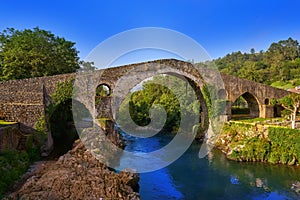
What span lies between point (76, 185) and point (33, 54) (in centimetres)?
1572

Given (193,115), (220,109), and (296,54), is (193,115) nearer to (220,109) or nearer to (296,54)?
(220,109)

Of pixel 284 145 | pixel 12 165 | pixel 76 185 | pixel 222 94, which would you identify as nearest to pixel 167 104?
pixel 222 94

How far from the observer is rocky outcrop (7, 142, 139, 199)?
833cm

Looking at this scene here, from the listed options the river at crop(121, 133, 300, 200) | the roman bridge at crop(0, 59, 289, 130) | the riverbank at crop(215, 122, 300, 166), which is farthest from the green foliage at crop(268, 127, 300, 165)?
the roman bridge at crop(0, 59, 289, 130)

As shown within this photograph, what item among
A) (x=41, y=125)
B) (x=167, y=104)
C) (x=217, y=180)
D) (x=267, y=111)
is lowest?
(x=217, y=180)

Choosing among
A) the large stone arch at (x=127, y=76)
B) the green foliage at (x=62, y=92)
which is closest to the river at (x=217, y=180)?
the large stone arch at (x=127, y=76)

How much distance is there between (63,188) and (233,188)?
7.55m

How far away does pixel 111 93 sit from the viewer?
19172 mm

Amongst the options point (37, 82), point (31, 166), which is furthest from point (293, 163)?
point (37, 82)

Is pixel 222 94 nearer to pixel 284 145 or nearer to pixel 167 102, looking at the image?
pixel 167 102

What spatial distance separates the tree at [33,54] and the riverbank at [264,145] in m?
16.2

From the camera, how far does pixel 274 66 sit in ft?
180

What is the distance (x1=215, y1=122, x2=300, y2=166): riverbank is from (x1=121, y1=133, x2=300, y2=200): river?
0.56 metres

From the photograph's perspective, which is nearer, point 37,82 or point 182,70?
point 37,82
